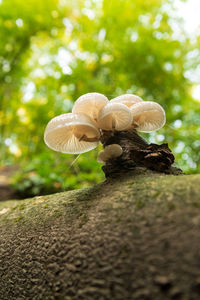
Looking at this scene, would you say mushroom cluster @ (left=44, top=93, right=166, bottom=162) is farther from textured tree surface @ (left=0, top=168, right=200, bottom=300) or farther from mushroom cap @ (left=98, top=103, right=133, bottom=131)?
textured tree surface @ (left=0, top=168, right=200, bottom=300)

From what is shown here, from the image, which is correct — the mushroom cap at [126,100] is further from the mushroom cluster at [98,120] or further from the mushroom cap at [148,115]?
the mushroom cap at [148,115]

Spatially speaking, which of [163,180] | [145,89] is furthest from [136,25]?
[163,180]

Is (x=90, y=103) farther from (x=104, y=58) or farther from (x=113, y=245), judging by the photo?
(x=104, y=58)

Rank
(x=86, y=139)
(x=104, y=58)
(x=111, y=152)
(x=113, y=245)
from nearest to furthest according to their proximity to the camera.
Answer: (x=113, y=245) → (x=111, y=152) → (x=86, y=139) → (x=104, y=58)

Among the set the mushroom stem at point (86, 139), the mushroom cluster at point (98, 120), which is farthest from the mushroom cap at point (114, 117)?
the mushroom stem at point (86, 139)

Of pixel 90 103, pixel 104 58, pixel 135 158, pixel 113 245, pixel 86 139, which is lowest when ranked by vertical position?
pixel 113 245

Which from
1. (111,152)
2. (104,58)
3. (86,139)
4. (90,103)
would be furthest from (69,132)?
(104,58)
